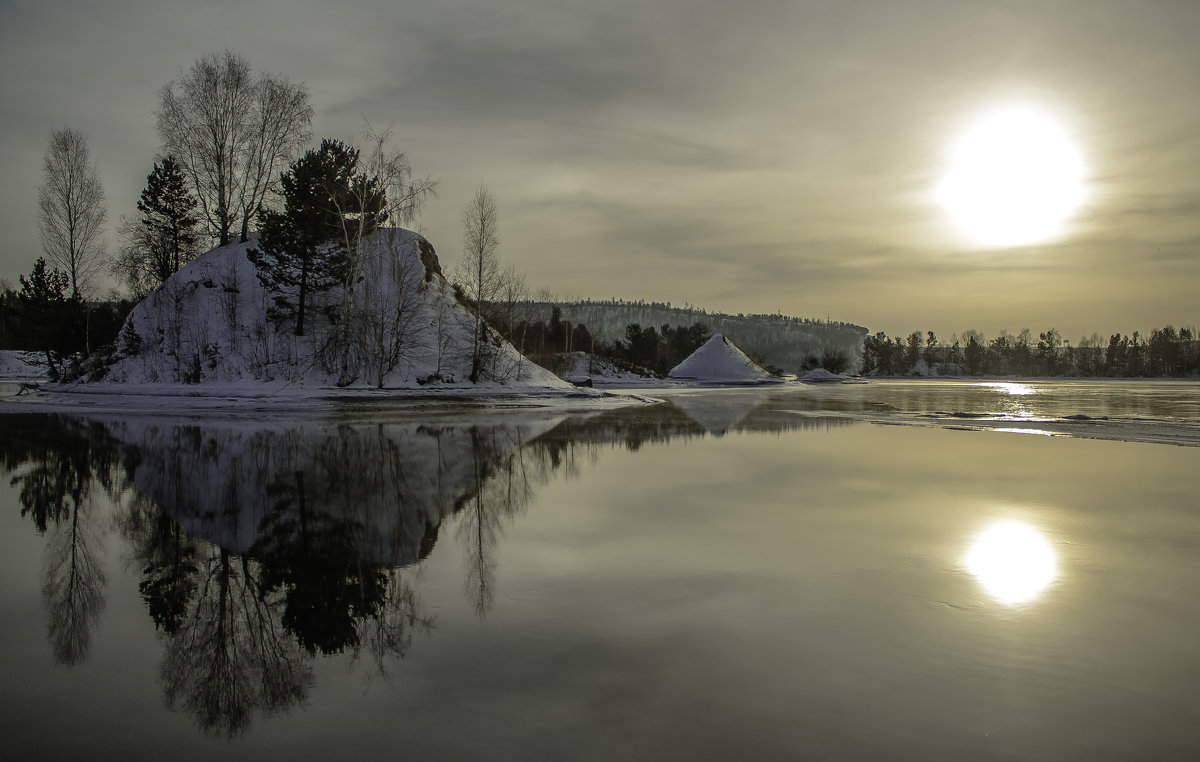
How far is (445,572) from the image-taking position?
598 centimetres

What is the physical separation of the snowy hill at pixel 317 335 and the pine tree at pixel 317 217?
131cm

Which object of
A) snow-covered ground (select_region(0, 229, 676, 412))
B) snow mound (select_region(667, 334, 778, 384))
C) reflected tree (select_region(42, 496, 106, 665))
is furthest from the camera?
snow mound (select_region(667, 334, 778, 384))

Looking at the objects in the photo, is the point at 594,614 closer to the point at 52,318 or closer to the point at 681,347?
the point at 52,318

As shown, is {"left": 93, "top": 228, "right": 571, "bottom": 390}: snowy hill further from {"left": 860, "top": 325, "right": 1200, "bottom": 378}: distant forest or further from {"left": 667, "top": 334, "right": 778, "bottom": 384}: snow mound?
{"left": 860, "top": 325, "right": 1200, "bottom": 378}: distant forest

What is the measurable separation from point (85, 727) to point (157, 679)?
57cm

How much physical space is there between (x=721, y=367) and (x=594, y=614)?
2652 inches

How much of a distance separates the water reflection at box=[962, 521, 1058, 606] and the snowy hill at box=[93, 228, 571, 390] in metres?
27.3

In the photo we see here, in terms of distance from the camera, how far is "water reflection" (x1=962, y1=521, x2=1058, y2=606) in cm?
572

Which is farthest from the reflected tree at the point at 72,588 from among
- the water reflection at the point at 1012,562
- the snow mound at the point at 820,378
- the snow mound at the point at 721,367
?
the snow mound at the point at 820,378

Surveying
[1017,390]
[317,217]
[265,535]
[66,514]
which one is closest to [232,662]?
[265,535]

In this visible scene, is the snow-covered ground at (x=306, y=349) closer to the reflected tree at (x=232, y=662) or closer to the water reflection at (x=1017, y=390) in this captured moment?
the reflected tree at (x=232, y=662)

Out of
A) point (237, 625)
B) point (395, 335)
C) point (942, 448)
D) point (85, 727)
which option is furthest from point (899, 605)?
point (395, 335)

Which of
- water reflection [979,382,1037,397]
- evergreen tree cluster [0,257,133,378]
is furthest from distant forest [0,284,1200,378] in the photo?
water reflection [979,382,1037,397]

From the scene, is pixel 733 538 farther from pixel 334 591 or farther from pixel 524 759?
pixel 524 759
